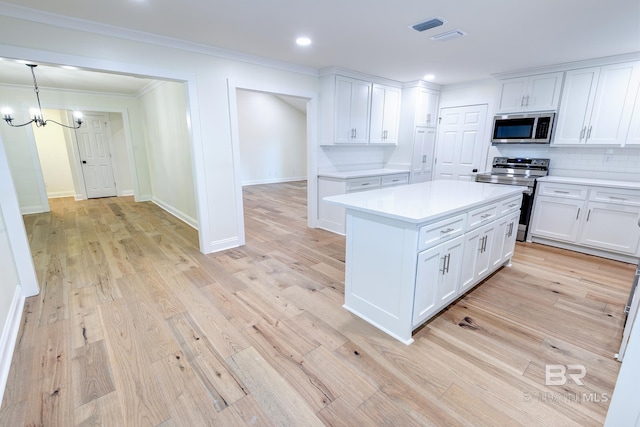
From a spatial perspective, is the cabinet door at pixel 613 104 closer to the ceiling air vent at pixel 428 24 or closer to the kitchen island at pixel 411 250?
the kitchen island at pixel 411 250

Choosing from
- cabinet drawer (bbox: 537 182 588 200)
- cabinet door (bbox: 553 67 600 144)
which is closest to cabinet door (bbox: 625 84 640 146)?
cabinet door (bbox: 553 67 600 144)

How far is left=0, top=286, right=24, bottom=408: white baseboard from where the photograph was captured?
5.67 feet

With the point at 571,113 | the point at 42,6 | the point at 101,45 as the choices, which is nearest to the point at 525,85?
the point at 571,113

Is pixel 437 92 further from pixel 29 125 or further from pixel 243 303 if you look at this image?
pixel 29 125

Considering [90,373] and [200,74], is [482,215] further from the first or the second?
[200,74]

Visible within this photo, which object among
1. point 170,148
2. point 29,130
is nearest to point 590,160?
point 170,148

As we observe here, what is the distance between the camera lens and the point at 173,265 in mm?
3340

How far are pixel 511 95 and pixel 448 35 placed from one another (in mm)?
2136

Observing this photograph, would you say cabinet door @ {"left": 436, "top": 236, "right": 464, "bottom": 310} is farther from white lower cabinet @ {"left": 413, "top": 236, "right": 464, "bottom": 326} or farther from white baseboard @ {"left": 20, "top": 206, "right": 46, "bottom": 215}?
white baseboard @ {"left": 20, "top": 206, "right": 46, "bottom": 215}

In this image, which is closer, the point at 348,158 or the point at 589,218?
the point at 589,218

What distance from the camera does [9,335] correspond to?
6.59ft

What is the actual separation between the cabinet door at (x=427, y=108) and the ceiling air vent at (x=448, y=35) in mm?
2178

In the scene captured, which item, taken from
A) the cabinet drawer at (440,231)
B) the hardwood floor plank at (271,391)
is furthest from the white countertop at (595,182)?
the hardwood floor plank at (271,391)

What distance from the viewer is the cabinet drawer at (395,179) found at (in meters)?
4.90
